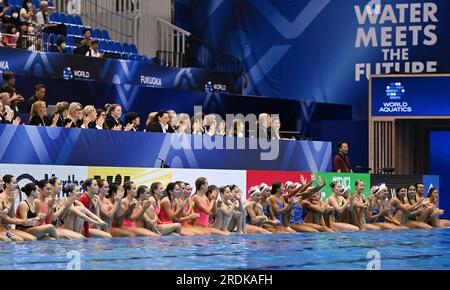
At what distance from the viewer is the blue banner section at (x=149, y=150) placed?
46.0 feet

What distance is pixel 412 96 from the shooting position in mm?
22953

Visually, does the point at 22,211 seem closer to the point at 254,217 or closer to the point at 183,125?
the point at 183,125

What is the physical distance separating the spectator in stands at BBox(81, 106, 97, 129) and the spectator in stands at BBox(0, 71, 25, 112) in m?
0.99

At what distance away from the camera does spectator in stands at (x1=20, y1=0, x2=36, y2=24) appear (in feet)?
64.3

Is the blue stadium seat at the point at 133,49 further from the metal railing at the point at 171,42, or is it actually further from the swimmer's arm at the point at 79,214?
the swimmer's arm at the point at 79,214

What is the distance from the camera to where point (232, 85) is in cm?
2330

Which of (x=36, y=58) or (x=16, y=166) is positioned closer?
(x=16, y=166)

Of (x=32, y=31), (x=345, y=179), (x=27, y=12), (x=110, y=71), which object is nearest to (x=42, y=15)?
(x=27, y=12)

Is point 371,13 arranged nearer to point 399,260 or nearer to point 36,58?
point 36,58

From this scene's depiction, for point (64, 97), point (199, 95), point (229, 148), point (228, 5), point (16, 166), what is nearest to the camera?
point (16, 166)

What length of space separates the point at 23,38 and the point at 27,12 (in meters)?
1.06

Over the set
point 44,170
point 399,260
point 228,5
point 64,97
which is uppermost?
point 228,5
